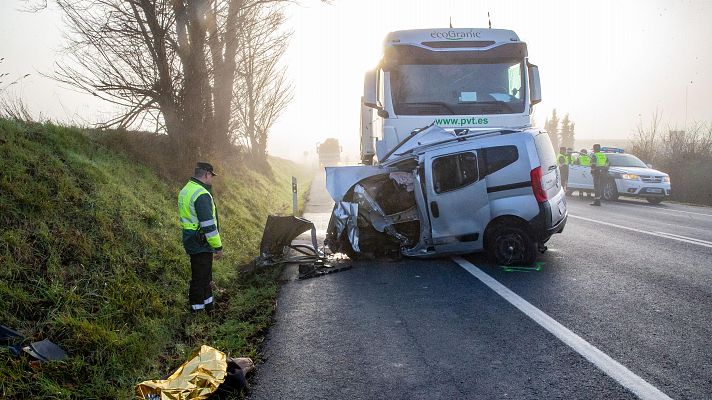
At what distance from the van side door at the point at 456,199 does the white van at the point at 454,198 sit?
0.05ft

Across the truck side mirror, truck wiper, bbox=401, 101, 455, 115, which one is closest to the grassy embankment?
the truck side mirror

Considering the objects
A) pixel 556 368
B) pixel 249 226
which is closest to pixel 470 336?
pixel 556 368

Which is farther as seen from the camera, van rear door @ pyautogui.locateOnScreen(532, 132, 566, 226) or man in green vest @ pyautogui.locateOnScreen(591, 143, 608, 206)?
man in green vest @ pyautogui.locateOnScreen(591, 143, 608, 206)

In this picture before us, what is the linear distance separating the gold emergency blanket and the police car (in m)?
17.2

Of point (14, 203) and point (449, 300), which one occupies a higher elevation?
point (14, 203)

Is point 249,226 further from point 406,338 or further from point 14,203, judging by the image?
point 406,338

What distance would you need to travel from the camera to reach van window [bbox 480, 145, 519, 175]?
7.44 m

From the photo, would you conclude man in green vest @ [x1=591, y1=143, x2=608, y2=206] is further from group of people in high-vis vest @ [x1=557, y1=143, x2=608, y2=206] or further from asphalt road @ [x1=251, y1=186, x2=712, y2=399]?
asphalt road @ [x1=251, y1=186, x2=712, y2=399]

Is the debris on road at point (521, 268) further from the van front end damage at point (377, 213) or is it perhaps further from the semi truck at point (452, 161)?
the van front end damage at point (377, 213)

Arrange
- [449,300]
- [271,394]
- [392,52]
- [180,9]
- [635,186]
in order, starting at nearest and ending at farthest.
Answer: [271,394], [449,300], [392,52], [180,9], [635,186]

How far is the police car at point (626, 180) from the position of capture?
1728 centimetres

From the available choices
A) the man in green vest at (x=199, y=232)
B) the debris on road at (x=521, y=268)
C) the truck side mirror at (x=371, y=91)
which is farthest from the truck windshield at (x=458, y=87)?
the man in green vest at (x=199, y=232)

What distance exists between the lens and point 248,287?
287 inches

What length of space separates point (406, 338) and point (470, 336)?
0.59 m
